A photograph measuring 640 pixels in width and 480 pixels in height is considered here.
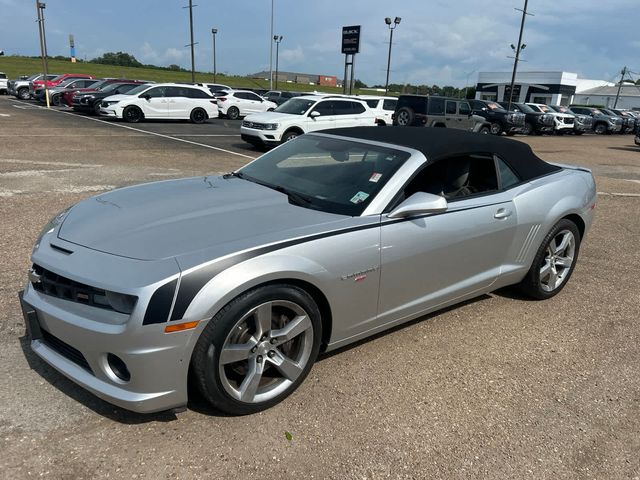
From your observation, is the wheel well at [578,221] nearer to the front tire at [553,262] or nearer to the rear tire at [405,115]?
the front tire at [553,262]

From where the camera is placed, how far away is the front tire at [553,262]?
167 inches

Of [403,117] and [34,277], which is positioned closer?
[34,277]

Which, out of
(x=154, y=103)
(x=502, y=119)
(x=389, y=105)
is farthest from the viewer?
(x=502, y=119)

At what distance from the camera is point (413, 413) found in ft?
A: 9.27

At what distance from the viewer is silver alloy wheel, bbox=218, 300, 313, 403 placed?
2.57 metres

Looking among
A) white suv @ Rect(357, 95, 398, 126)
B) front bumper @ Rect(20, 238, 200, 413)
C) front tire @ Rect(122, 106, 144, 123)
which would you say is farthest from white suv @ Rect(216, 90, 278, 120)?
front bumper @ Rect(20, 238, 200, 413)

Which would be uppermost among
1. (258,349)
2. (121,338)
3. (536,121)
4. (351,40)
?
(351,40)

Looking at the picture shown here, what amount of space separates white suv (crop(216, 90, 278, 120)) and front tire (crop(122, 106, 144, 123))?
515 centimetres

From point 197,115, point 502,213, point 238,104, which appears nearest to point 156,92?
point 197,115

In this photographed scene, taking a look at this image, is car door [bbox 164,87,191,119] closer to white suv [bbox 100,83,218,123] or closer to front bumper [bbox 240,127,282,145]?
white suv [bbox 100,83,218,123]

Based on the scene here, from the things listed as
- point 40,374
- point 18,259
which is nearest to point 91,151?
point 18,259

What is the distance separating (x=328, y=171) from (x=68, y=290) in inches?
75.4

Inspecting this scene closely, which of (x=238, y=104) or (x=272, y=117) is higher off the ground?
(x=272, y=117)

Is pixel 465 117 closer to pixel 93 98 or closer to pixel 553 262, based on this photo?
pixel 93 98
